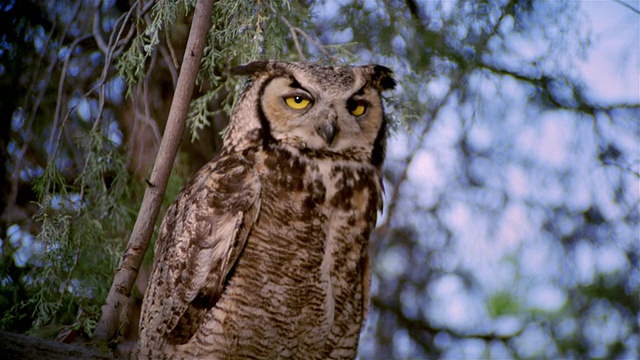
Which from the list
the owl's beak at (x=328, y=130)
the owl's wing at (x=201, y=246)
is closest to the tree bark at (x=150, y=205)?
the owl's wing at (x=201, y=246)

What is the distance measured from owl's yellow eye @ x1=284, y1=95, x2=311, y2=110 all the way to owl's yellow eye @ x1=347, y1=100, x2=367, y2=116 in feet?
0.29

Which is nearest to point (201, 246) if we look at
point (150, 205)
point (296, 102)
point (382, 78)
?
point (150, 205)

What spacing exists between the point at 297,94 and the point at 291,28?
265mm

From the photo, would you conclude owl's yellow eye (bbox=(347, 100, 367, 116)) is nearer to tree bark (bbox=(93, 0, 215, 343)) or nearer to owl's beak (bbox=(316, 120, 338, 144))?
owl's beak (bbox=(316, 120, 338, 144))

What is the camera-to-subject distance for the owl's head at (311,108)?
1217 mm

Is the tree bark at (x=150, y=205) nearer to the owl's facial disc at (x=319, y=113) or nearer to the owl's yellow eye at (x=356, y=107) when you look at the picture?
the owl's facial disc at (x=319, y=113)

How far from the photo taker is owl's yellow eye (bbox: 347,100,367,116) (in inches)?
A: 49.5

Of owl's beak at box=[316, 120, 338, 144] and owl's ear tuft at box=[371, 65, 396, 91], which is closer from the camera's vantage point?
owl's beak at box=[316, 120, 338, 144]

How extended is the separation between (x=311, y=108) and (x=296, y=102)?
0.04 meters

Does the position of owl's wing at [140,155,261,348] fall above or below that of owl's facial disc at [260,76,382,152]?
below

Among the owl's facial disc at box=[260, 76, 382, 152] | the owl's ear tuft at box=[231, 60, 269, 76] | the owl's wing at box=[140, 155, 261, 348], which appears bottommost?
the owl's wing at box=[140, 155, 261, 348]

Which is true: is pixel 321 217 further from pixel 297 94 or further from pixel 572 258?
pixel 572 258

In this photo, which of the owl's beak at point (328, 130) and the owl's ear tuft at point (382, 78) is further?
the owl's ear tuft at point (382, 78)

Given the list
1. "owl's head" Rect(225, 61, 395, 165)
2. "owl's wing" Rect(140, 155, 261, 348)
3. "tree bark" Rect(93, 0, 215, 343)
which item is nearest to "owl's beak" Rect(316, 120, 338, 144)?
"owl's head" Rect(225, 61, 395, 165)
